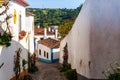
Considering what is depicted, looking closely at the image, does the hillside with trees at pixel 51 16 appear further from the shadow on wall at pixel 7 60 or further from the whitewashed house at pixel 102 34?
the whitewashed house at pixel 102 34

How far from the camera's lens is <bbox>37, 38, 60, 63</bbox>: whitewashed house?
5491 centimetres

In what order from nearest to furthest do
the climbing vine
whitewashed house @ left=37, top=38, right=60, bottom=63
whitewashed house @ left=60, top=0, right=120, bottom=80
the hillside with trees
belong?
the climbing vine
whitewashed house @ left=60, top=0, right=120, bottom=80
whitewashed house @ left=37, top=38, right=60, bottom=63
the hillside with trees

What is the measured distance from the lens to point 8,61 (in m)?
20.9

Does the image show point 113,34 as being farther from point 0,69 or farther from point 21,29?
point 21,29

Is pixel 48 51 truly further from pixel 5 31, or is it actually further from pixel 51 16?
pixel 51 16

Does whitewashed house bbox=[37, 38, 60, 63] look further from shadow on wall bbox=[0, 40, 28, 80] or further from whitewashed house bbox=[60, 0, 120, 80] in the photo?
whitewashed house bbox=[60, 0, 120, 80]

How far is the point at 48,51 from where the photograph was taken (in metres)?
55.4

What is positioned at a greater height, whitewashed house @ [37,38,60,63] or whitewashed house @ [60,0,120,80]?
whitewashed house @ [60,0,120,80]

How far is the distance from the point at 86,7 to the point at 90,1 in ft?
2.75

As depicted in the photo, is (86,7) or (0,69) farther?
(86,7)

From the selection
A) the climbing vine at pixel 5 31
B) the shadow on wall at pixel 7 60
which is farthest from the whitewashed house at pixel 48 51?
the climbing vine at pixel 5 31

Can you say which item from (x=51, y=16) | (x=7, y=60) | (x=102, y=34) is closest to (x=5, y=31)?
(x=7, y=60)

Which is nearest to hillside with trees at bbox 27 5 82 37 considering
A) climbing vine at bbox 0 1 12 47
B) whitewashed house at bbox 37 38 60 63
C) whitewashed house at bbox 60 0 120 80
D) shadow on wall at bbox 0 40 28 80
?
whitewashed house at bbox 37 38 60 63

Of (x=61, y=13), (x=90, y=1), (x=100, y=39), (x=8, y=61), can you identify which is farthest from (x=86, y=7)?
(x=61, y=13)
